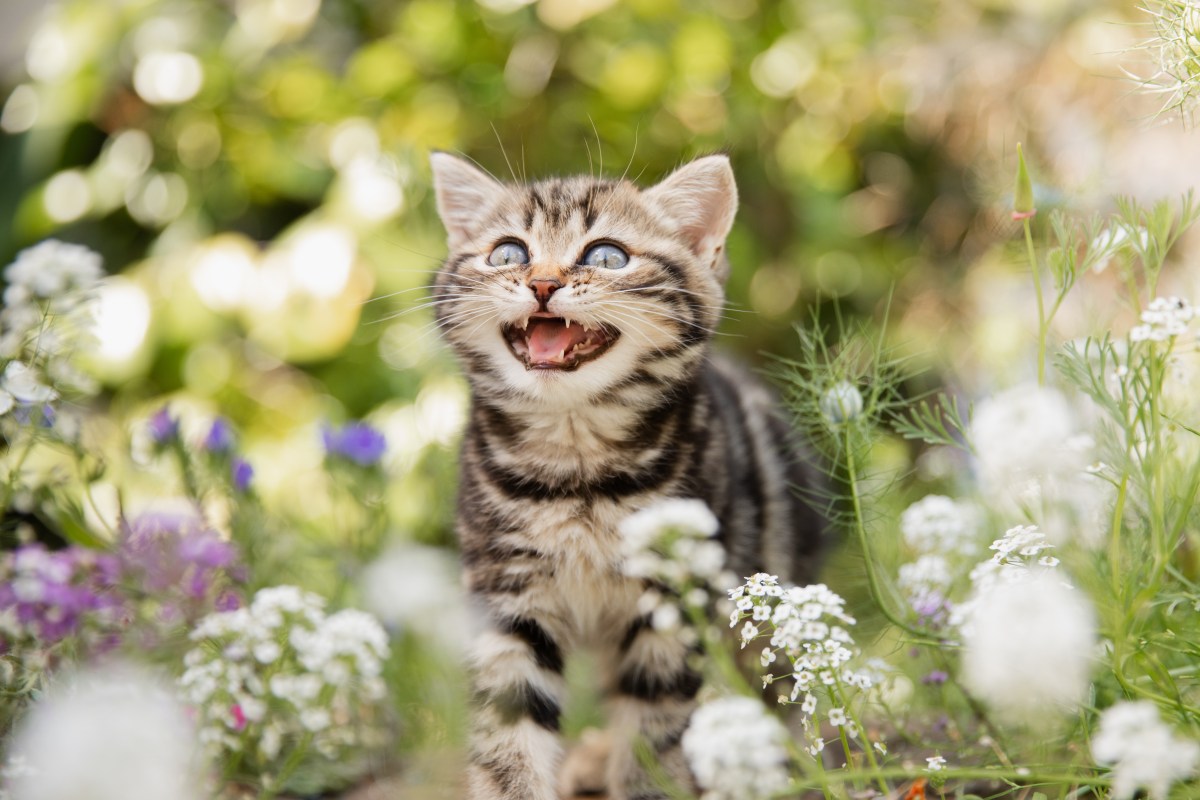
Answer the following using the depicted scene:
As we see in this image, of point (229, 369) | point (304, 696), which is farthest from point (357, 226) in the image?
point (304, 696)

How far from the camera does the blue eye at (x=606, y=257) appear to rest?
1781 mm

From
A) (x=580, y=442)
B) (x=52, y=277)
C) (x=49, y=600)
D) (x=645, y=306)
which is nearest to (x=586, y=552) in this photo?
(x=580, y=442)

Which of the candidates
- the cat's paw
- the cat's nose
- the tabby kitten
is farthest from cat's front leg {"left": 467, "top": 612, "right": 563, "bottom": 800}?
the cat's nose

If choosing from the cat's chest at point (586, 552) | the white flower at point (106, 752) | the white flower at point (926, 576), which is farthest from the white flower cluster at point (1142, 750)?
the white flower at point (106, 752)

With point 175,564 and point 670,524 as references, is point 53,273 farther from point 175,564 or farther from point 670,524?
point 670,524

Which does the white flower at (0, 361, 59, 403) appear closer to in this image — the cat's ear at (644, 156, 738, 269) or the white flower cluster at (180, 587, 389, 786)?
the white flower cluster at (180, 587, 389, 786)

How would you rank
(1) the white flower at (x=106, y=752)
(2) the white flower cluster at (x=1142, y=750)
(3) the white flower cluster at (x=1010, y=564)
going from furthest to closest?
(3) the white flower cluster at (x=1010, y=564) → (1) the white flower at (x=106, y=752) → (2) the white flower cluster at (x=1142, y=750)

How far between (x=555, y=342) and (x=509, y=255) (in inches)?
8.4

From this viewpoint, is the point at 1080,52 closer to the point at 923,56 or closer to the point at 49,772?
the point at 923,56

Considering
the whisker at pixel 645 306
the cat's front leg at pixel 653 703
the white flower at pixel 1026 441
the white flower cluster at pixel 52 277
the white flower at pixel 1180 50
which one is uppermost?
the white flower at pixel 1180 50

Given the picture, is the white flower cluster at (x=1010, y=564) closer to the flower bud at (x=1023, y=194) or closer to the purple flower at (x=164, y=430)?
the flower bud at (x=1023, y=194)

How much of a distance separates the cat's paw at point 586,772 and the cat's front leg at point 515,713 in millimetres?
282

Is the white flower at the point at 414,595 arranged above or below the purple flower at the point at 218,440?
below

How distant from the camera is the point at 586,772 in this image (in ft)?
6.67
